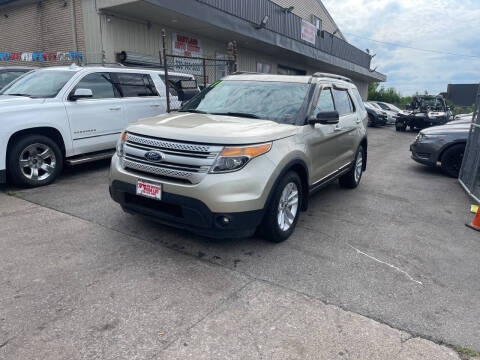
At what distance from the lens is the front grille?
327cm

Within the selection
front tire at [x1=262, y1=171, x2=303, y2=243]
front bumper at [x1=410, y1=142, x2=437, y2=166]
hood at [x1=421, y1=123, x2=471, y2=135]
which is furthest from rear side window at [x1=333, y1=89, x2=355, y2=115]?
hood at [x1=421, y1=123, x2=471, y2=135]

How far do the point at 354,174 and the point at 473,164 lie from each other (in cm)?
228

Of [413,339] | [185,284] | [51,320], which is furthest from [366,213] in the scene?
[51,320]

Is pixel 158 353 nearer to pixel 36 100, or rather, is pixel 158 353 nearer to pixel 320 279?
pixel 320 279

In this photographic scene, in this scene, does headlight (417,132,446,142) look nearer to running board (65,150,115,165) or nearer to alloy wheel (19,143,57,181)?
running board (65,150,115,165)

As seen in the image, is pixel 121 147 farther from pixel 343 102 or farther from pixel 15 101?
pixel 343 102

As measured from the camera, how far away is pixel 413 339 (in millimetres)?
2518

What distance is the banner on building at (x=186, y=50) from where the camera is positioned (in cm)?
1288

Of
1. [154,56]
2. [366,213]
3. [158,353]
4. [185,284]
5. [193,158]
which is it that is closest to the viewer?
[158,353]

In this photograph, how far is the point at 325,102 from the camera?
485 centimetres

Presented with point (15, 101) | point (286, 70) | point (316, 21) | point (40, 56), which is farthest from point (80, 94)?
point (316, 21)

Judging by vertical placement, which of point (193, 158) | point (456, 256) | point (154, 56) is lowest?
point (456, 256)

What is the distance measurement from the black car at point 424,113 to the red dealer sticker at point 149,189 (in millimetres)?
18470

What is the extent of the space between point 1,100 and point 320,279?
203 inches
